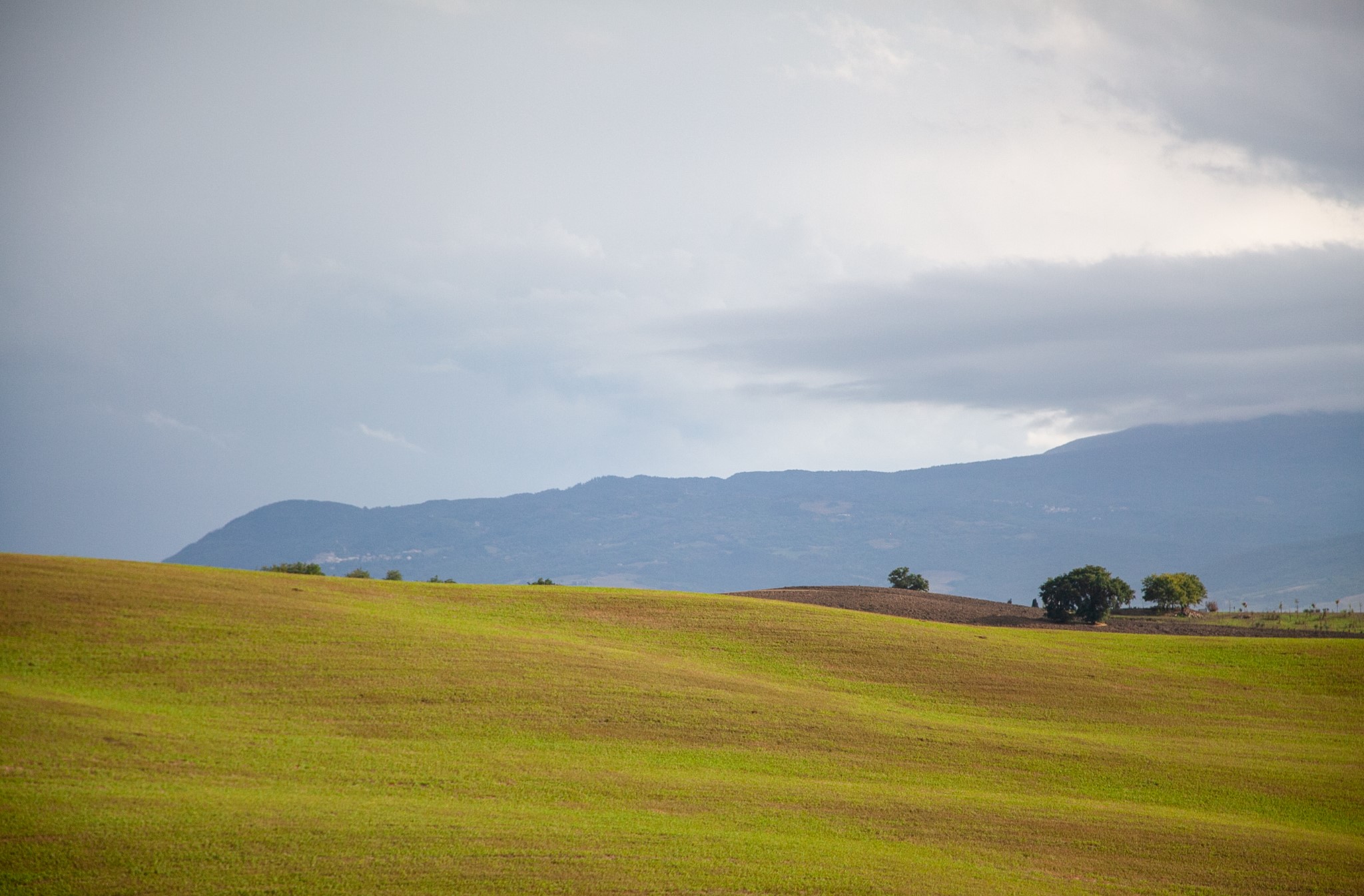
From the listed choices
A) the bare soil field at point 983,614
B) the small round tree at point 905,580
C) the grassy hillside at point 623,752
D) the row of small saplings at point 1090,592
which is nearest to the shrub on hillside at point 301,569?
the row of small saplings at point 1090,592

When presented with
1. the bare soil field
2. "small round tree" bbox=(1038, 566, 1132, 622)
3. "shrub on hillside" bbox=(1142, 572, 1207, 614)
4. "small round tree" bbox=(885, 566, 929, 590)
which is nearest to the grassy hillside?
the bare soil field

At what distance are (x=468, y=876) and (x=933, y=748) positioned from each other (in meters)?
18.6

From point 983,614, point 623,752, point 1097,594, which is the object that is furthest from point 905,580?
point 623,752

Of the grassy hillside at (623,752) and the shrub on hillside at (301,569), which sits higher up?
the shrub on hillside at (301,569)

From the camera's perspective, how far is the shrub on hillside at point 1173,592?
69.5 m

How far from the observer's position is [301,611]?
4316 centimetres

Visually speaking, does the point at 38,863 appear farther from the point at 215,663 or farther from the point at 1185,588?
the point at 1185,588

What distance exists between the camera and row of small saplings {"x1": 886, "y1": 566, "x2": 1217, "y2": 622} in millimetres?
64750

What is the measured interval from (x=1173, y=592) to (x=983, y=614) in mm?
16213

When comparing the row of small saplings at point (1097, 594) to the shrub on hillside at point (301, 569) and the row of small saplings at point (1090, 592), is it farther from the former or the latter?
the shrub on hillside at point (301, 569)

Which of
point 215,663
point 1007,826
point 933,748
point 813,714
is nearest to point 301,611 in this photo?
point 215,663

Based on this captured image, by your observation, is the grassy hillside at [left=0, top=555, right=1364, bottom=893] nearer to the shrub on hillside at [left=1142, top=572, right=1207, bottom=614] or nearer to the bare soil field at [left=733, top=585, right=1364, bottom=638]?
the bare soil field at [left=733, top=585, right=1364, bottom=638]

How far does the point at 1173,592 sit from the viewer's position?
69.4 metres

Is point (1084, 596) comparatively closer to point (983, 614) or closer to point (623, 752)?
point (983, 614)
